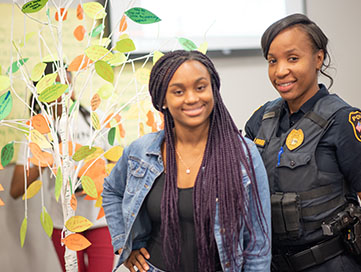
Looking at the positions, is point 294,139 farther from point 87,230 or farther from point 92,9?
point 87,230

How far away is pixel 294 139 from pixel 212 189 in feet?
1.19

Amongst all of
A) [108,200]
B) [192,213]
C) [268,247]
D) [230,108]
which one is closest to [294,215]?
[268,247]

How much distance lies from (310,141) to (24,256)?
1.47 meters

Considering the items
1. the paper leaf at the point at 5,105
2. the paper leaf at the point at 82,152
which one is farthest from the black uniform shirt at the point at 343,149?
the paper leaf at the point at 5,105

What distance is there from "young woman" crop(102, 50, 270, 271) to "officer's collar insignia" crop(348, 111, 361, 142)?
1.11ft

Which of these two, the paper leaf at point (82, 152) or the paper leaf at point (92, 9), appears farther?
the paper leaf at point (92, 9)

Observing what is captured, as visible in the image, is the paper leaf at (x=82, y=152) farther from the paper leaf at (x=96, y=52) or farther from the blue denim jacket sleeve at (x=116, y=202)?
the paper leaf at (x=96, y=52)

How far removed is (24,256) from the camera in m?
2.02

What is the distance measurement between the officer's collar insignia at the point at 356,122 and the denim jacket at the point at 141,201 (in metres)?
0.34

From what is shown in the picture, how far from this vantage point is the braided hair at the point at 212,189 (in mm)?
1177

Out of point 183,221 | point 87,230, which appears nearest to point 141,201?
point 183,221

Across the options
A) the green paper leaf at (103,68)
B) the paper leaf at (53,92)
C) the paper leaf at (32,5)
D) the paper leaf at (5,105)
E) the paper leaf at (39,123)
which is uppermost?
the paper leaf at (32,5)

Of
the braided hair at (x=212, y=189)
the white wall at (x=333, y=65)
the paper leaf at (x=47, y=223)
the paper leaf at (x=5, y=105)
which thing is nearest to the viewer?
A: the braided hair at (x=212, y=189)

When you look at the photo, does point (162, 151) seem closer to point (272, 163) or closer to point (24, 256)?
point (272, 163)
